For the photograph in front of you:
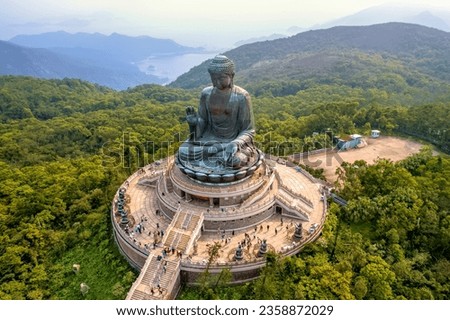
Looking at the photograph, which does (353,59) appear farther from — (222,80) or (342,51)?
(222,80)

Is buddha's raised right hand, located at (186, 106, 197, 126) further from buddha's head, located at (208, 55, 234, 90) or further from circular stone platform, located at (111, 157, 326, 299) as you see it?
circular stone platform, located at (111, 157, 326, 299)

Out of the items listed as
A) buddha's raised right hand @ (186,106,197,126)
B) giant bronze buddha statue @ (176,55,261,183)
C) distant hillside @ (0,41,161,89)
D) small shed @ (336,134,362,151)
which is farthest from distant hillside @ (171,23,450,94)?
distant hillside @ (0,41,161,89)

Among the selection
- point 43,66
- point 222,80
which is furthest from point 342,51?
point 43,66

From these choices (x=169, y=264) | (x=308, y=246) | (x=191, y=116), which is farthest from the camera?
(x=191, y=116)

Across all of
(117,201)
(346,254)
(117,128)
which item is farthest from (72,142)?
(346,254)

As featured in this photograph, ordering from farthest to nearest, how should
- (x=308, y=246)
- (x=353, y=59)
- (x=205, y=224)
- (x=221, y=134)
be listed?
(x=353, y=59) < (x=221, y=134) < (x=205, y=224) < (x=308, y=246)

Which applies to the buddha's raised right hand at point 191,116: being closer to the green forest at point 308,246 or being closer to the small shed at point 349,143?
the green forest at point 308,246

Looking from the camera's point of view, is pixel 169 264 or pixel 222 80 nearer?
pixel 169 264
